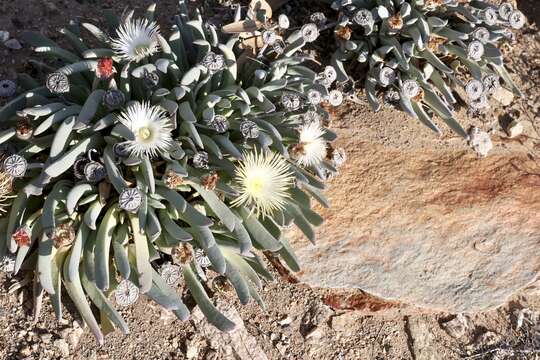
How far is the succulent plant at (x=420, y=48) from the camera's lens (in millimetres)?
3965

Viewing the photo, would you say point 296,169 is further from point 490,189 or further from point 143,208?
point 490,189

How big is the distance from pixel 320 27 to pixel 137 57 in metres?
1.27

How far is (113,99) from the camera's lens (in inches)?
125

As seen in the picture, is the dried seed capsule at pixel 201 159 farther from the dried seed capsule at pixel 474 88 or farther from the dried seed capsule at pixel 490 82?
the dried seed capsule at pixel 490 82

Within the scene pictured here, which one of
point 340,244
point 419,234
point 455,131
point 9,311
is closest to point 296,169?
point 340,244

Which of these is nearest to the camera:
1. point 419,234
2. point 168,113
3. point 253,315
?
point 168,113

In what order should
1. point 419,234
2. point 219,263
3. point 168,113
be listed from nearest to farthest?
point 219,263 < point 168,113 < point 419,234

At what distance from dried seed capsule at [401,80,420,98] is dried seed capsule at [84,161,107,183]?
185cm

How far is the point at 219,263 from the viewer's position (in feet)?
9.80

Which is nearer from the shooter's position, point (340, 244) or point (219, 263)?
point (219, 263)

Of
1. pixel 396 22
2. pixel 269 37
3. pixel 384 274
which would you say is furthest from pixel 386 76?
pixel 384 274

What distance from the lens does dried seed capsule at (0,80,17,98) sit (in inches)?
141

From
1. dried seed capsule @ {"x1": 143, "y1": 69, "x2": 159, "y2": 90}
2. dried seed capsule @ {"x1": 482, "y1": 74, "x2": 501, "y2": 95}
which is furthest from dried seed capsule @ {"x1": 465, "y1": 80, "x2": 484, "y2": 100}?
dried seed capsule @ {"x1": 143, "y1": 69, "x2": 159, "y2": 90}

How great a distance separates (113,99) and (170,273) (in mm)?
882
